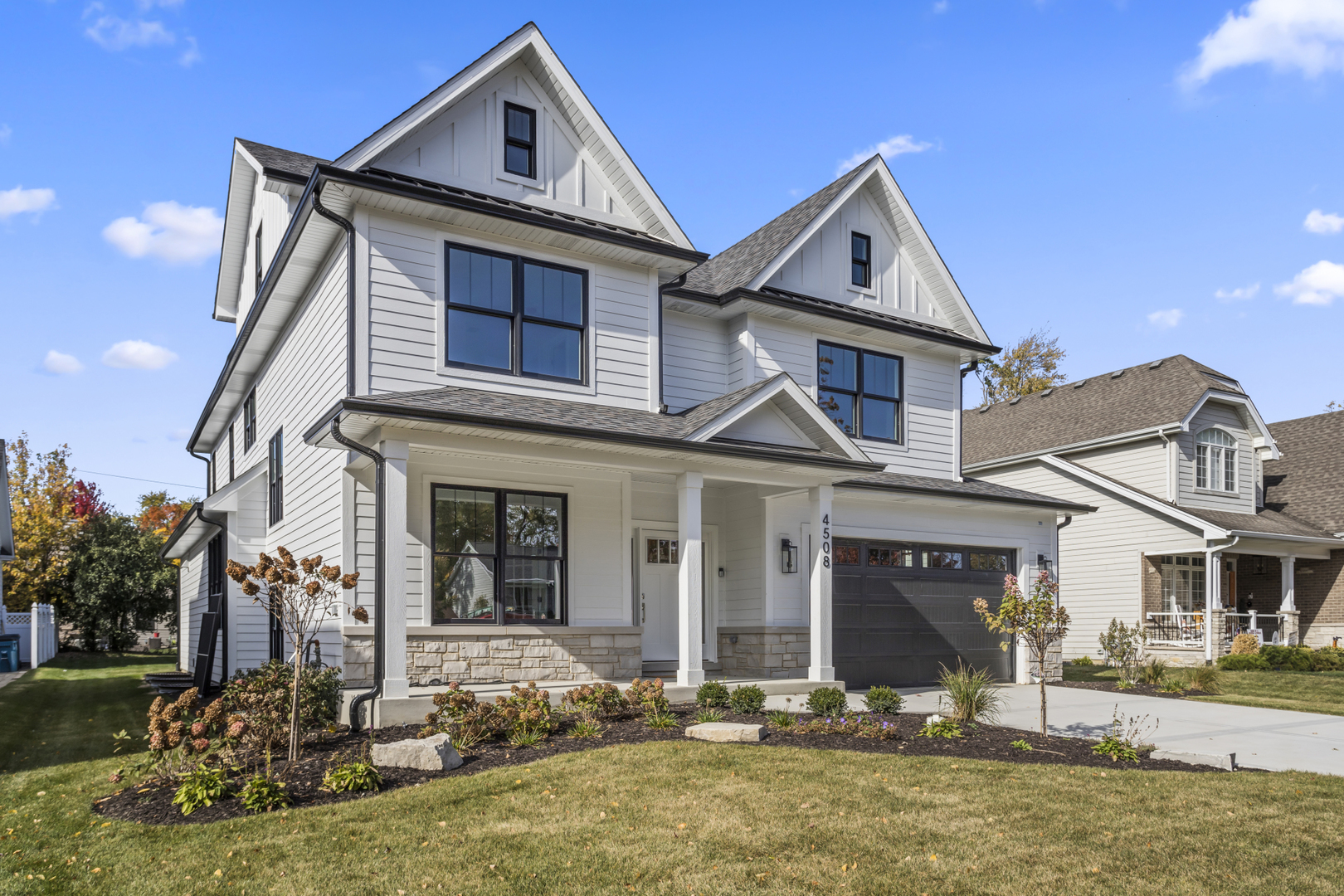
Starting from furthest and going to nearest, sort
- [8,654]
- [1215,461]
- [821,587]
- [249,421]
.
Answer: [1215,461] → [8,654] → [249,421] → [821,587]

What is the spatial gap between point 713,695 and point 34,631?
19.1 meters

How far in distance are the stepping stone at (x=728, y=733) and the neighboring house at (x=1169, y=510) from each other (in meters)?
15.9

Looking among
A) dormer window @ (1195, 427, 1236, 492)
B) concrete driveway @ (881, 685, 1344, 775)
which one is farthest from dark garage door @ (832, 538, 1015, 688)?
dormer window @ (1195, 427, 1236, 492)

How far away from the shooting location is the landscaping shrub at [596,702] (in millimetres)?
9891

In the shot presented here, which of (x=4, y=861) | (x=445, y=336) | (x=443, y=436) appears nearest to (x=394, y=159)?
(x=445, y=336)

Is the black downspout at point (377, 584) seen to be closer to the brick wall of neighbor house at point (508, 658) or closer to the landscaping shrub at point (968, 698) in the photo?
the brick wall of neighbor house at point (508, 658)

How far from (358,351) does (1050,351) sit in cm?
3299

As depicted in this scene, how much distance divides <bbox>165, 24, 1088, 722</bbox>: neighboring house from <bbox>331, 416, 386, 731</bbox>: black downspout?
0.16 feet

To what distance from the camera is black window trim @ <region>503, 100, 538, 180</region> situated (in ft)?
41.4

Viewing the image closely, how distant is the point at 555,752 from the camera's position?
857cm

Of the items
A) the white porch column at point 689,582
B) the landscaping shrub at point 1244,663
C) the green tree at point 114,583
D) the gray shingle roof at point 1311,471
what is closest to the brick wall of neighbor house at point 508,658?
the white porch column at point 689,582

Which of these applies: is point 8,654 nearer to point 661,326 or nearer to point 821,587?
point 661,326

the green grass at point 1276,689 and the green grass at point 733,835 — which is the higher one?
the green grass at point 733,835

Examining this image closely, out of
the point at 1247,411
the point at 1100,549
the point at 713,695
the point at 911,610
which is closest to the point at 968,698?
the point at 713,695
